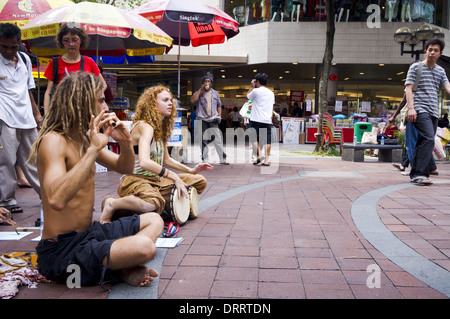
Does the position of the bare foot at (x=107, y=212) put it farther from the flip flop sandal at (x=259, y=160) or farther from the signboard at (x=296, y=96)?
the signboard at (x=296, y=96)

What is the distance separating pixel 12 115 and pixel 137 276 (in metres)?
2.82

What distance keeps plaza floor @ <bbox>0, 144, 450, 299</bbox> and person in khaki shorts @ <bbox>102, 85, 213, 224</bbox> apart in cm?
46

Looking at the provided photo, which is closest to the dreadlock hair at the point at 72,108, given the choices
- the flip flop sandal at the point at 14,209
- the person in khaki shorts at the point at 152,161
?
the person in khaki shorts at the point at 152,161

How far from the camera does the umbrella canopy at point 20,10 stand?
7.43m

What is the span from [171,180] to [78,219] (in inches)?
62.3

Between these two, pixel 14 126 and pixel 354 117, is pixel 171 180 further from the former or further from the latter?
pixel 354 117

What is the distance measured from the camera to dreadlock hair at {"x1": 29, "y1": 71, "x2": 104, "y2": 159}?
266 centimetres

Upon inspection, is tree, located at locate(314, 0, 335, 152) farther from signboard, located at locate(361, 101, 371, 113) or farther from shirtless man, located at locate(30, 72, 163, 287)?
shirtless man, located at locate(30, 72, 163, 287)

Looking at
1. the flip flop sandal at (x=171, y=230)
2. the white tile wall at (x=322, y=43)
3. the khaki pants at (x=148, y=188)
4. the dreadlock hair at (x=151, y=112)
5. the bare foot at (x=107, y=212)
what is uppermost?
the white tile wall at (x=322, y=43)

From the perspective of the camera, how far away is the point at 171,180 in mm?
4266

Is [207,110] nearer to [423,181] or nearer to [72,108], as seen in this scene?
[423,181]

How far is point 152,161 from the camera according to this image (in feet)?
12.8

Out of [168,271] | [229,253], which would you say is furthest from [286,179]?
[168,271]

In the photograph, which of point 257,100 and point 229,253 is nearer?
point 229,253
